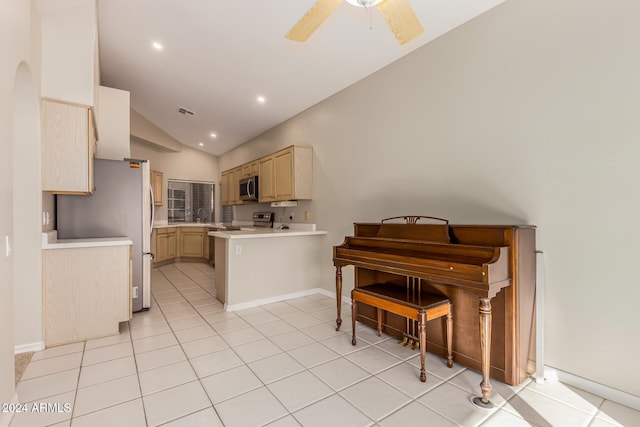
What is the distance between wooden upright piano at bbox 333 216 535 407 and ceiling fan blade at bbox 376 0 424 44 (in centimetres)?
140

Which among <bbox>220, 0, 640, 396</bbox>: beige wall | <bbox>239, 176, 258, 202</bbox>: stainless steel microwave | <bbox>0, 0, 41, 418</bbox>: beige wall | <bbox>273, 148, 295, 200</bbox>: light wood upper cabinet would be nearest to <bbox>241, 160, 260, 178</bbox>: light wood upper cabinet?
<bbox>239, 176, 258, 202</bbox>: stainless steel microwave

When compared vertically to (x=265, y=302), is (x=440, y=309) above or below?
above

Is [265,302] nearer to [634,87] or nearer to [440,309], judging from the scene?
[440,309]

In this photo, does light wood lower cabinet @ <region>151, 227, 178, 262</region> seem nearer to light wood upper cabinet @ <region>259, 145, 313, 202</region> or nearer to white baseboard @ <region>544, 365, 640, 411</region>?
light wood upper cabinet @ <region>259, 145, 313, 202</region>

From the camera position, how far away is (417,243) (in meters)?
2.34

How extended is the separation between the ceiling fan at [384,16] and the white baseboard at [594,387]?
247 cm

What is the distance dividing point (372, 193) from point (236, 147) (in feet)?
14.8


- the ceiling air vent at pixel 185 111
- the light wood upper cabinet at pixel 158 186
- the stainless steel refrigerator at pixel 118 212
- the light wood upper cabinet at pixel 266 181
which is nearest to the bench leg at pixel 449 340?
the light wood upper cabinet at pixel 266 181

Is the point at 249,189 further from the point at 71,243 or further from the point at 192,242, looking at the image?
the point at 71,243

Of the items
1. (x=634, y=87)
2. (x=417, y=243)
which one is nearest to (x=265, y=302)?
(x=417, y=243)

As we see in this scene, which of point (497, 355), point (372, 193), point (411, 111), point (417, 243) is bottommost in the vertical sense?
point (497, 355)

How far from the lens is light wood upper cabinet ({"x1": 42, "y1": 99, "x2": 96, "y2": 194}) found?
2.64 m

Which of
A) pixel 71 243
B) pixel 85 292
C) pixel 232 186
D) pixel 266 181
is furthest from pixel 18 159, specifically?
pixel 232 186

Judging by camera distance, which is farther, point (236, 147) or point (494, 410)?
point (236, 147)
